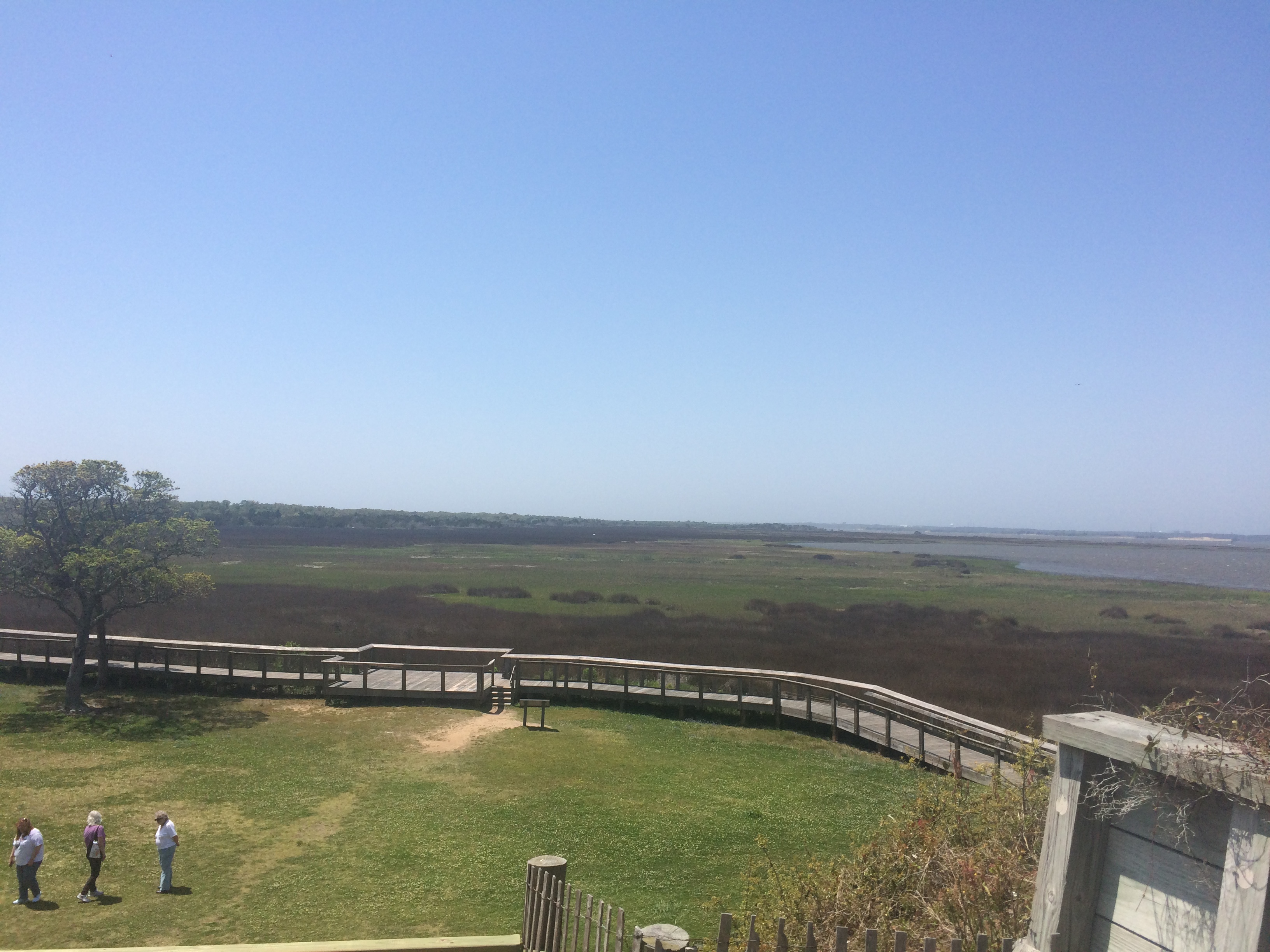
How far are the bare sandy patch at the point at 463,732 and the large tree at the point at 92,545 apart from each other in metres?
8.07

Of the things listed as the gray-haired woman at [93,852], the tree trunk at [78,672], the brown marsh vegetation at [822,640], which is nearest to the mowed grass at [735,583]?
the brown marsh vegetation at [822,640]

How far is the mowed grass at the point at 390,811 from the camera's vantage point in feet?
28.0

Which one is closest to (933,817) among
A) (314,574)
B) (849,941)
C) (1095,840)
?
(849,941)

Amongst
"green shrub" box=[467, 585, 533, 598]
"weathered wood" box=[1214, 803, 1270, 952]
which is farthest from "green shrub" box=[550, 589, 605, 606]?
"weathered wood" box=[1214, 803, 1270, 952]

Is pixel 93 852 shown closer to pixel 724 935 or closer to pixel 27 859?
pixel 27 859

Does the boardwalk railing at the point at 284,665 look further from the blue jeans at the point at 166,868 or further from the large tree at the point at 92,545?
the blue jeans at the point at 166,868

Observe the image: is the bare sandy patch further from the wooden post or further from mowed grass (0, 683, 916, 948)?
the wooden post

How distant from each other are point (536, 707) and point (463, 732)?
2.09 meters

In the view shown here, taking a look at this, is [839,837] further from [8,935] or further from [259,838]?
[8,935]

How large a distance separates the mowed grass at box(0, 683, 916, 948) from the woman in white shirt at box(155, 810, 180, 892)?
21 cm

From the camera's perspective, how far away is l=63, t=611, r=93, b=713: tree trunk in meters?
17.2

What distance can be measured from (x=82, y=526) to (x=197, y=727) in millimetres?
6486

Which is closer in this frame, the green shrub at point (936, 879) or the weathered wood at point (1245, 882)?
the weathered wood at point (1245, 882)

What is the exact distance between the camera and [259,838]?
10.5 meters
